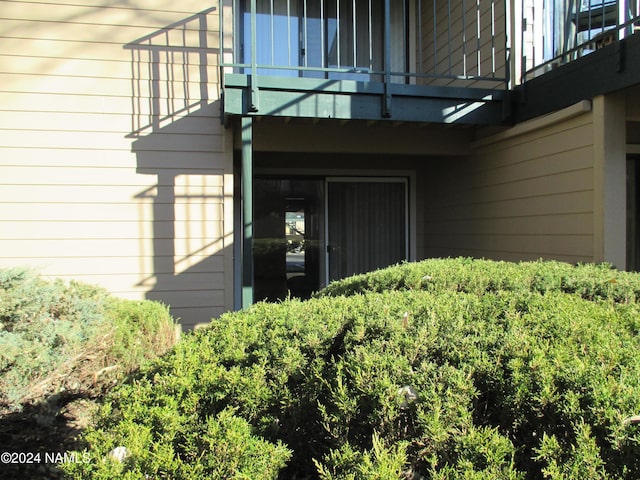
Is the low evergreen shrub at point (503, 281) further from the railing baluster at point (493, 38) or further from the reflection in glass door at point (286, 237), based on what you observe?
the reflection in glass door at point (286, 237)

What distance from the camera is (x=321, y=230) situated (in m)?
7.53

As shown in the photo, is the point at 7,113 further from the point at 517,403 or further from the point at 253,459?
the point at 517,403

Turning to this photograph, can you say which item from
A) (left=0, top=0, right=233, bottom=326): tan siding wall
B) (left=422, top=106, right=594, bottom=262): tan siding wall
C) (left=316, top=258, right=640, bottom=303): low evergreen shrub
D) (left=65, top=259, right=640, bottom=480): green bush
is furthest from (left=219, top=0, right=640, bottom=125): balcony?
(left=65, top=259, right=640, bottom=480): green bush

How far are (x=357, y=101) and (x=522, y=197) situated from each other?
2117 mm

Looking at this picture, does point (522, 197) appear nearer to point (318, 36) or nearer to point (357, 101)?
point (357, 101)

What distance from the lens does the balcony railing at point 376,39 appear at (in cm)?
609

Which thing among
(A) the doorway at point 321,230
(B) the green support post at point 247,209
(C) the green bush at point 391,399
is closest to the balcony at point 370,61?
(B) the green support post at point 247,209

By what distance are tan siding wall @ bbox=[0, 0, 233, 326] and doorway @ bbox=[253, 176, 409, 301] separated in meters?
2.04

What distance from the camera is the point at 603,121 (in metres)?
4.27

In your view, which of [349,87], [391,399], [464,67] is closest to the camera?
[391,399]

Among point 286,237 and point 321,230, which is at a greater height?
point 321,230

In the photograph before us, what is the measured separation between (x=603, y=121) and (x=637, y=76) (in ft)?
1.60

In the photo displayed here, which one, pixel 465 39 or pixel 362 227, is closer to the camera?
pixel 465 39

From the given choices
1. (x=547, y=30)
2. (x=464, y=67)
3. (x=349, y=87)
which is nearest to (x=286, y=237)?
(x=349, y=87)
